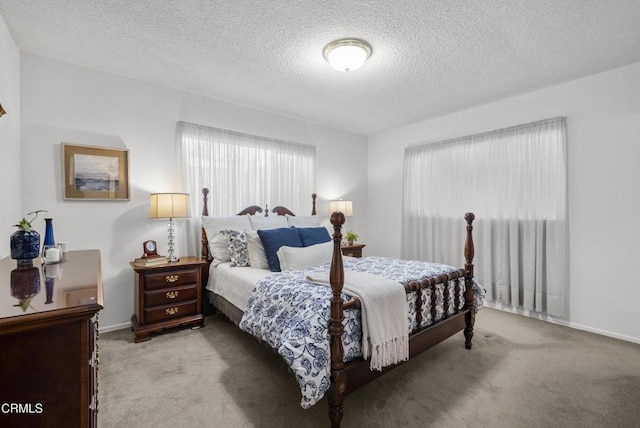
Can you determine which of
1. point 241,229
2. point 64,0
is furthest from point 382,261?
point 64,0

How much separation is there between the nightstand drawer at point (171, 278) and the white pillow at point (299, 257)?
0.95 meters

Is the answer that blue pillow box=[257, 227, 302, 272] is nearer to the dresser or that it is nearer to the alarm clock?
the alarm clock

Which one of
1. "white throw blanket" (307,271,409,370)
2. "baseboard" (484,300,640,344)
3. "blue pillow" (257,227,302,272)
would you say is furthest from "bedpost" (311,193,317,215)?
"baseboard" (484,300,640,344)

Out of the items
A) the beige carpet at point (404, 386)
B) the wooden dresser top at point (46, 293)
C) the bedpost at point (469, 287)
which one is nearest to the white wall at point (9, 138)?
the wooden dresser top at point (46, 293)

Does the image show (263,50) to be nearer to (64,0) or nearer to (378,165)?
(64,0)

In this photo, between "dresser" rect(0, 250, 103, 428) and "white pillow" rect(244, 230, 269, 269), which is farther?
"white pillow" rect(244, 230, 269, 269)

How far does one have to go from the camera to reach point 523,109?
11.6 ft

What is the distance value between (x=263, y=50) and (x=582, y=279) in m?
3.91

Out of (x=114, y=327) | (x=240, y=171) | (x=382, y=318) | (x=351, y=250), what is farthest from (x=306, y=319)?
(x=351, y=250)

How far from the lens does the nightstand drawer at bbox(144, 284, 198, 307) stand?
9.15ft

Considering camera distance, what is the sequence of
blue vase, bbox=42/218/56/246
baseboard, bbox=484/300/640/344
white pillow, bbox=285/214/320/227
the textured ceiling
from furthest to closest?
white pillow, bbox=285/214/320/227
baseboard, bbox=484/300/640/344
blue vase, bbox=42/218/56/246
the textured ceiling

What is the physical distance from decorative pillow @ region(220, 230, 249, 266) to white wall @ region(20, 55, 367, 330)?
25.9 inches

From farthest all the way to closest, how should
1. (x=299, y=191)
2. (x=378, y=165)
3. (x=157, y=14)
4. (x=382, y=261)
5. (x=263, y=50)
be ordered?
(x=378, y=165) < (x=299, y=191) < (x=382, y=261) < (x=263, y=50) < (x=157, y=14)

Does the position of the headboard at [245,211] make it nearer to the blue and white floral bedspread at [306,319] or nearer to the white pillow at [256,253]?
the white pillow at [256,253]
